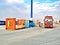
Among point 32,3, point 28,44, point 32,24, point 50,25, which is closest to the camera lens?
point 28,44

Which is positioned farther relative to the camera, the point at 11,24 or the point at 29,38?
the point at 11,24

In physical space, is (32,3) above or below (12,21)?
above

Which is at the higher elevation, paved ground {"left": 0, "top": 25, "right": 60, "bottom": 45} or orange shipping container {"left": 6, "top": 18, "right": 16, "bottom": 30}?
orange shipping container {"left": 6, "top": 18, "right": 16, "bottom": 30}

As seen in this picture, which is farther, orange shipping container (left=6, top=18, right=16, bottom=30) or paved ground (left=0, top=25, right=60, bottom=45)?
orange shipping container (left=6, top=18, right=16, bottom=30)

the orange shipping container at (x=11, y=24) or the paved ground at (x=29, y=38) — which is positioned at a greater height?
the orange shipping container at (x=11, y=24)

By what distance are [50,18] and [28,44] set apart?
24.3 metres

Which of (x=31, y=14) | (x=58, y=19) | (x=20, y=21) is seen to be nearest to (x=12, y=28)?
(x=20, y=21)

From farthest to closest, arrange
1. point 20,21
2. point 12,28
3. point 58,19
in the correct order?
1. point 58,19
2. point 20,21
3. point 12,28

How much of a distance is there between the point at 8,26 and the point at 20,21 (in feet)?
54.4

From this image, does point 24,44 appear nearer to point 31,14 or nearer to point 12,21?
point 12,21

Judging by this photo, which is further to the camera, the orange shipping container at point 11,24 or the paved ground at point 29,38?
the orange shipping container at point 11,24

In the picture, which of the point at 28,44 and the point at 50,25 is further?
the point at 50,25

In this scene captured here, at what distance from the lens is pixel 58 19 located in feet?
210

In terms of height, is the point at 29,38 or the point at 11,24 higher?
the point at 11,24
